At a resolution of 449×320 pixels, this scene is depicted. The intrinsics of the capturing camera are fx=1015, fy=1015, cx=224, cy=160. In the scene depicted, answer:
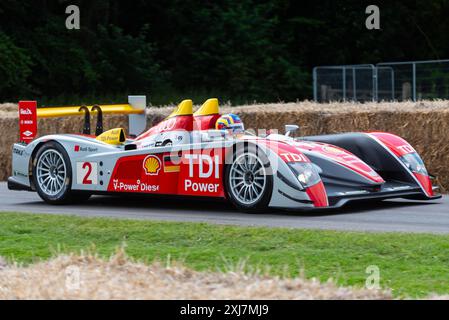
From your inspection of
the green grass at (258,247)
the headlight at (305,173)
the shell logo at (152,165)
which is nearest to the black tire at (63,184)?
the shell logo at (152,165)

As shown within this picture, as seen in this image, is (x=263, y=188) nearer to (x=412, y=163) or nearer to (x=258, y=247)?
(x=412, y=163)

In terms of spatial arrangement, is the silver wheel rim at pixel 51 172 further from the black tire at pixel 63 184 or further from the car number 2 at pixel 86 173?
the car number 2 at pixel 86 173

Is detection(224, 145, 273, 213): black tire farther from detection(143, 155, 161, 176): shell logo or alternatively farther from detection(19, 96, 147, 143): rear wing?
detection(19, 96, 147, 143): rear wing

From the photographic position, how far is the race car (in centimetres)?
1086

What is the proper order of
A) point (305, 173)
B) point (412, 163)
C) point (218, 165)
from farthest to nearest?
point (412, 163) → point (218, 165) → point (305, 173)

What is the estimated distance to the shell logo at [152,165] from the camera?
462 inches

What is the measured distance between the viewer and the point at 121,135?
12.7 meters

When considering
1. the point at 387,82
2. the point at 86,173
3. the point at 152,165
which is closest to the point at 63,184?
the point at 86,173

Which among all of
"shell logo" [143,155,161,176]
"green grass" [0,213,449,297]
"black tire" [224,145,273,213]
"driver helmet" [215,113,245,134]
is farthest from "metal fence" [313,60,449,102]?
"green grass" [0,213,449,297]

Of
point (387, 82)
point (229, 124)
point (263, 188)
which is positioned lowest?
point (263, 188)

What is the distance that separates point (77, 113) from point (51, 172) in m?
0.90

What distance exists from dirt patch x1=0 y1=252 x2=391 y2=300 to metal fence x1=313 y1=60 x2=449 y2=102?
61.9ft

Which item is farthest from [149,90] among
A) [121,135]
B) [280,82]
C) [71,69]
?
[121,135]

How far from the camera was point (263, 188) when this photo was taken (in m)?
10.9
